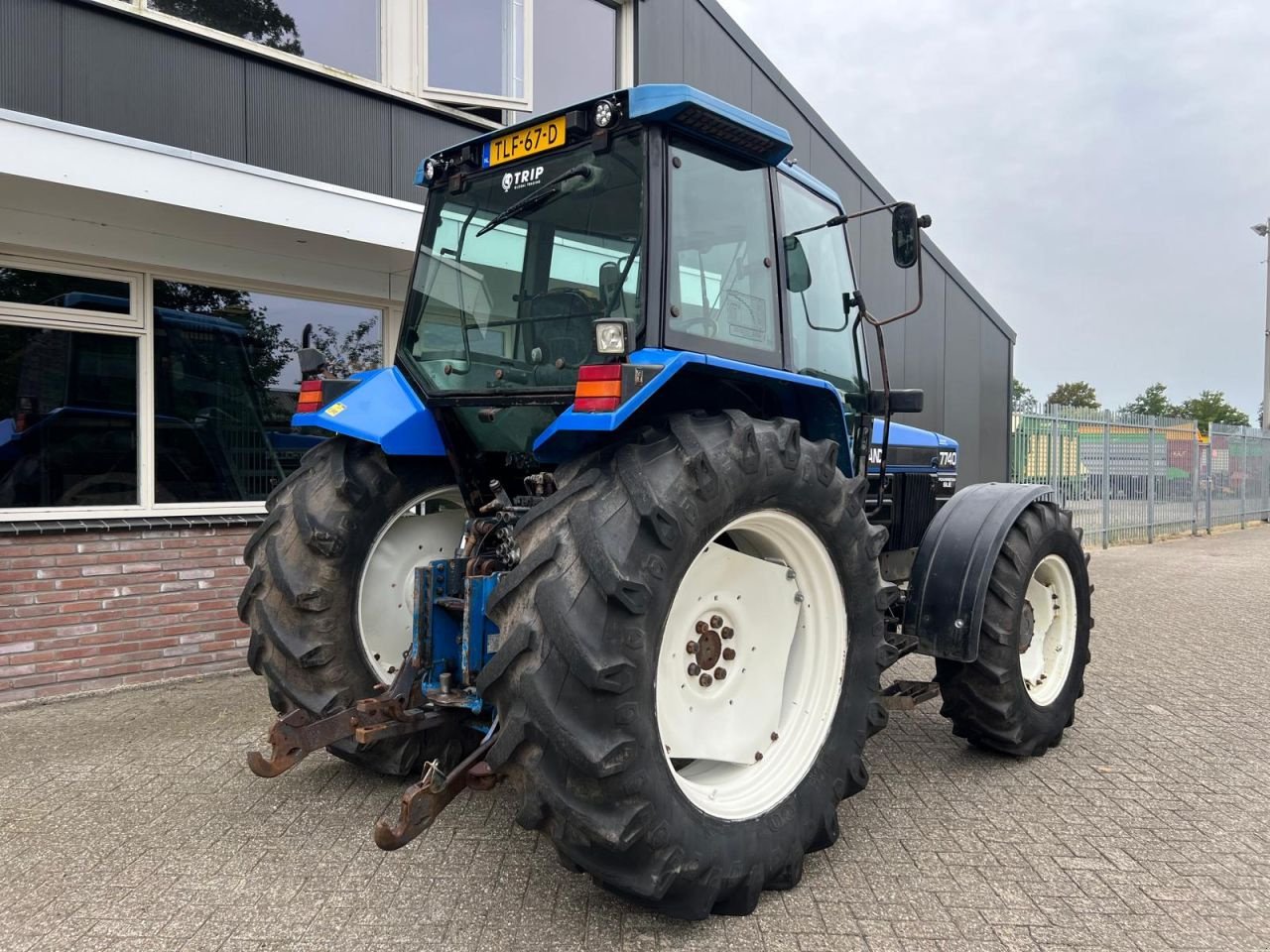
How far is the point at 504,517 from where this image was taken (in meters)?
3.18

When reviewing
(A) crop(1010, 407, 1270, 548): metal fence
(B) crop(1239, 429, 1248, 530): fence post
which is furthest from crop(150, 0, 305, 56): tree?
(B) crop(1239, 429, 1248, 530): fence post

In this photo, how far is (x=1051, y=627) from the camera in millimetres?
4289

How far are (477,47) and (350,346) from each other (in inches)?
96.5

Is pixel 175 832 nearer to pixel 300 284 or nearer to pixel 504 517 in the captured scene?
pixel 504 517

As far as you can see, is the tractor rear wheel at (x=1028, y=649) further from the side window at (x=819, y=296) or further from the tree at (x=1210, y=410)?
the tree at (x=1210, y=410)

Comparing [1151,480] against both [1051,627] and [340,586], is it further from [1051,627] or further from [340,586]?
A: [340,586]

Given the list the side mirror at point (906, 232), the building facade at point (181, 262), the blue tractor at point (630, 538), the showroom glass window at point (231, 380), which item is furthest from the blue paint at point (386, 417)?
the showroom glass window at point (231, 380)

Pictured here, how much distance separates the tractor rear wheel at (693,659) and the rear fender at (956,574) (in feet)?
2.18

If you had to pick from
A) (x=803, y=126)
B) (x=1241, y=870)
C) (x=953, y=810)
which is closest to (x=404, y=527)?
(x=953, y=810)

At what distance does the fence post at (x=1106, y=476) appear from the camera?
13.4m

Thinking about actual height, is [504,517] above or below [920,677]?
above

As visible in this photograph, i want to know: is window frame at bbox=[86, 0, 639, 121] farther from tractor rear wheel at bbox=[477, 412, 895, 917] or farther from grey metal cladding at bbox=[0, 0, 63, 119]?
tractor rear wheel at bbox=[477, 412, 895, 917]

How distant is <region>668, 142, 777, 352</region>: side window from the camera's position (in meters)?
2.97

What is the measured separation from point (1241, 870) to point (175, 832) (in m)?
3.74
